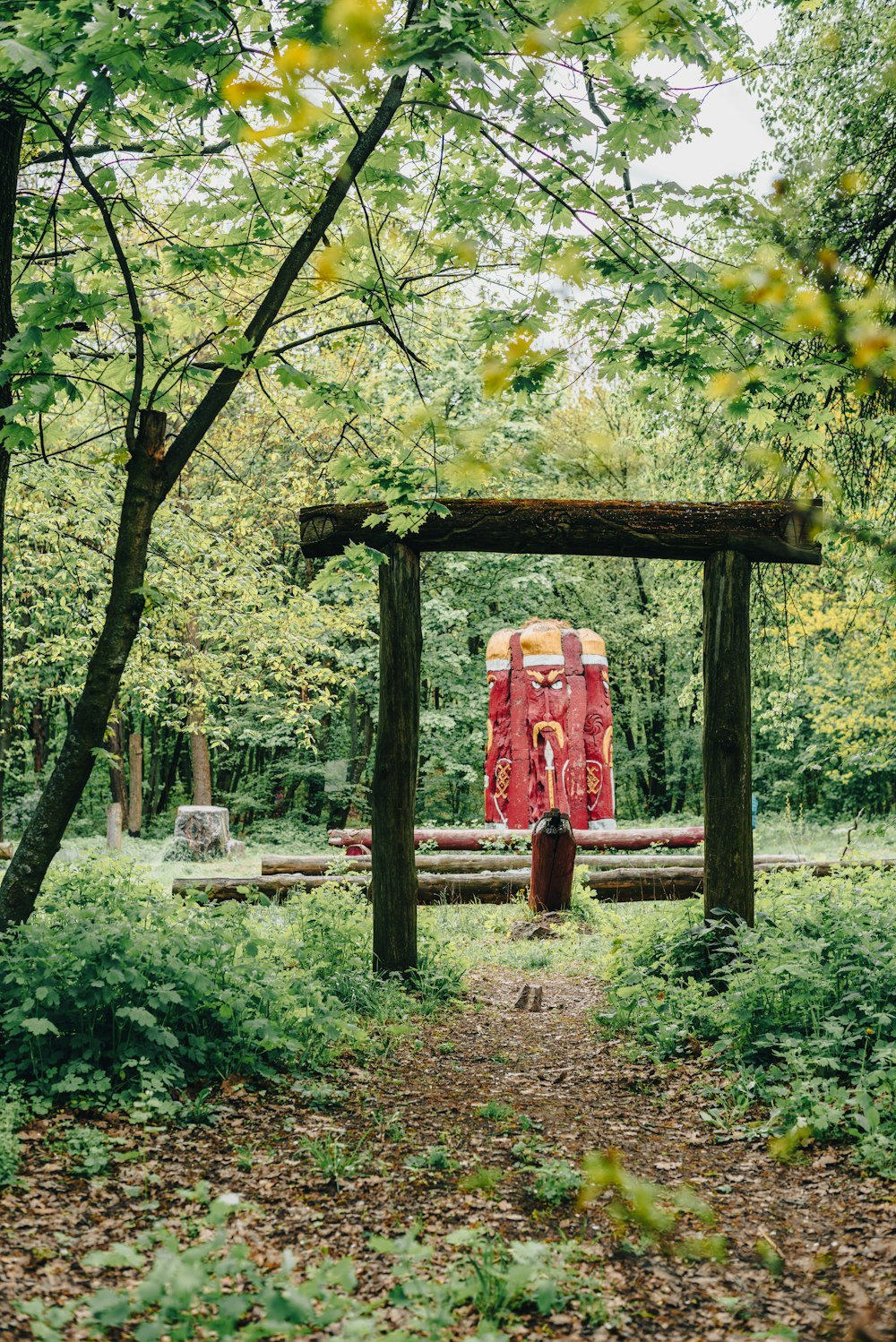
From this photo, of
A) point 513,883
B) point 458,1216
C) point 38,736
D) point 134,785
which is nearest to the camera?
point 458,1216

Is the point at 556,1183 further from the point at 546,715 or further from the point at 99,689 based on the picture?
the point at 546,715

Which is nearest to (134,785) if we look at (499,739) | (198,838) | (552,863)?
(198,838)

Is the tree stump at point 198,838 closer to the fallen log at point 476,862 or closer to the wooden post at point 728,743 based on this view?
the fallen log at point 476,862

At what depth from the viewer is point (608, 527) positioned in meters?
6.83

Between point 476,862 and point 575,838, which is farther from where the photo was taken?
point 575,838

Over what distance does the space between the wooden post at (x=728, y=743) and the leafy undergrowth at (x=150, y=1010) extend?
7.63 ft

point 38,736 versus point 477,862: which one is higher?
point 38,736

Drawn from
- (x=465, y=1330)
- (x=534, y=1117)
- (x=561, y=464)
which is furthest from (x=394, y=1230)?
(x=561, y=464)

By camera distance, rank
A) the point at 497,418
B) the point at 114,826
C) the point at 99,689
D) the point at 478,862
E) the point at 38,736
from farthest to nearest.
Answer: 1. the point at 38,736
2. the point at 114,826
3. the point at 497,418
4. the point at 478,862
5. the point at 99,689

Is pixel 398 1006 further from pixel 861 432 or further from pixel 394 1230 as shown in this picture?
pixel 861 432

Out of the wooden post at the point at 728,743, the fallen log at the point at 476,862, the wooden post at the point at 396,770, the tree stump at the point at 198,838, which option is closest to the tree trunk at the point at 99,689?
the wooden post at the point at 396,770

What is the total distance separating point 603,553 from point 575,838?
9.52 m

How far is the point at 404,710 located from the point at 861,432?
3.91 m

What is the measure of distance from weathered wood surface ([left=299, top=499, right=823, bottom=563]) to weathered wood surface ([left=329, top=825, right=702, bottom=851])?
29.0 feet
